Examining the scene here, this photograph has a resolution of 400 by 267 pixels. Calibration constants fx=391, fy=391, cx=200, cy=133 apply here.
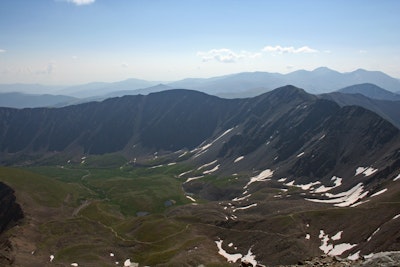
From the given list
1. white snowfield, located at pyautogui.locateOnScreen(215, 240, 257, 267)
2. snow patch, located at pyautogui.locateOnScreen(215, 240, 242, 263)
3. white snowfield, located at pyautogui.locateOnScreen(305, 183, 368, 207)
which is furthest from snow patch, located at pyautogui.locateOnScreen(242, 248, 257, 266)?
white snowfield, located at pyautogui.locateOnScreen(305, 183, 368, 207)

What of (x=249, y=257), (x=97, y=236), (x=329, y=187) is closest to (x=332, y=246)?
(x=249, y=257)

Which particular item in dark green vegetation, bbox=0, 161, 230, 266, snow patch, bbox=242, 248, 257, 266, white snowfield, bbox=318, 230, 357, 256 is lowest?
dark green vegetation, bbox=0, 161, 230, 266

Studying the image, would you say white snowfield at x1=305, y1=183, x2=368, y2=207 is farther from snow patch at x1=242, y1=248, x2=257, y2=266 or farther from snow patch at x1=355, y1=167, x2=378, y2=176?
snow patch at x1=242, y1=248, x2=257, y2=266

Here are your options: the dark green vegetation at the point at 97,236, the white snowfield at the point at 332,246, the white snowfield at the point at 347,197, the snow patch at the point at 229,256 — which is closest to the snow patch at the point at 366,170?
the white snowfield at the point at 347,197

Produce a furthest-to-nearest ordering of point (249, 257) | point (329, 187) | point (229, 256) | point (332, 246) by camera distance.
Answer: point (329, 187), point (229, 256), point (249, 257), point (332, 246)

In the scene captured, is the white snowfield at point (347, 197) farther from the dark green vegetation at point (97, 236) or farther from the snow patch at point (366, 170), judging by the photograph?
the dark green vegetation at point (97, 236)

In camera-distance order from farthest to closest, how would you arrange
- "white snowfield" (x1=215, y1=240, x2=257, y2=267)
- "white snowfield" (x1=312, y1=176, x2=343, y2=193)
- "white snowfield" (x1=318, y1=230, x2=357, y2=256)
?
"white snowfield" (x1=312, y1=176, x2=343, y2=193), "white snowfield" (x1=215, y1=240, x2=257, y2=267), "white snowfield" (x1=318, y1=230, x2=357, y2=256)

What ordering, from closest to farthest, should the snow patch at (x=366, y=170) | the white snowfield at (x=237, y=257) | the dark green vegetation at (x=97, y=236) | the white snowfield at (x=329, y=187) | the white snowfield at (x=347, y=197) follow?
the white snowfield at (x=237, y=257) → the dark green vegetation at (x=97, y=236) → the white snowfield at (x=347, y=197) → the snow patch at (x=366, y=170) → the white snowfield at (x=329, y=187)

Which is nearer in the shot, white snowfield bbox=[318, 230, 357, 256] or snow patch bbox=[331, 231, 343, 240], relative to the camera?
white snowfield bbox=[318, 230, 357, 256]

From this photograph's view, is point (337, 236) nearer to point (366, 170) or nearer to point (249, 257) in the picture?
point (249, 257)

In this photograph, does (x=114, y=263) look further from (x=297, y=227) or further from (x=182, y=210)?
(x=182, y=210)

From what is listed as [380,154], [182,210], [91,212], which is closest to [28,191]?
[91,212]
